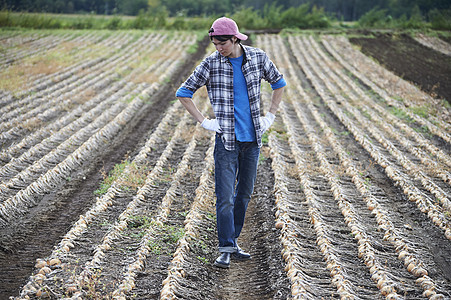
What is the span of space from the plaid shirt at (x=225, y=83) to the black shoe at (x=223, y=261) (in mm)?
1233

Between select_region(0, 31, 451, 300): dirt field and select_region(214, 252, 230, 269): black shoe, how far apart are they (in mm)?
72

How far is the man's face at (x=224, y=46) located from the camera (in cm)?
374

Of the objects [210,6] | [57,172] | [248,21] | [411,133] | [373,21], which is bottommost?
[57,172]

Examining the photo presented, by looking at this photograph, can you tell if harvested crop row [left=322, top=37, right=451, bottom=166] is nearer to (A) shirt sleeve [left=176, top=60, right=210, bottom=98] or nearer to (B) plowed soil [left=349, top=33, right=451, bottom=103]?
(B) plowed soil [left=349, top=33, right=451, bottom=103]

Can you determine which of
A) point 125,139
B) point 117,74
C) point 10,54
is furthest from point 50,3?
point 125,139

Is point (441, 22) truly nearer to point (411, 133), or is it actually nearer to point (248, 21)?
point (248, 21)

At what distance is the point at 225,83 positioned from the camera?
154 inches

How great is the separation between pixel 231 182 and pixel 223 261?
3.04ft

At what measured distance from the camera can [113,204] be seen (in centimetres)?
578

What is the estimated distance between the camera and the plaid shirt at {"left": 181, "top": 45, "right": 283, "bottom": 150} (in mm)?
3891

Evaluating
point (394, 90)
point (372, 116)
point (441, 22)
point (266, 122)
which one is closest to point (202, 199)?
point (266, 122)

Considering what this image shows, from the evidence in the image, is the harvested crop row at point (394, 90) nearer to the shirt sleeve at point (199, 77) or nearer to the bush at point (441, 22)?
the shirt sleeve at point (199, 77)

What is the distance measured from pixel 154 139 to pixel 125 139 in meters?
0.78

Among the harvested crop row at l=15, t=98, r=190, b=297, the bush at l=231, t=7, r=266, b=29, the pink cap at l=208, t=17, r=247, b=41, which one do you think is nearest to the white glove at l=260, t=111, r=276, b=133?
the pink cap at l=208, t=17, r=247, b=41
